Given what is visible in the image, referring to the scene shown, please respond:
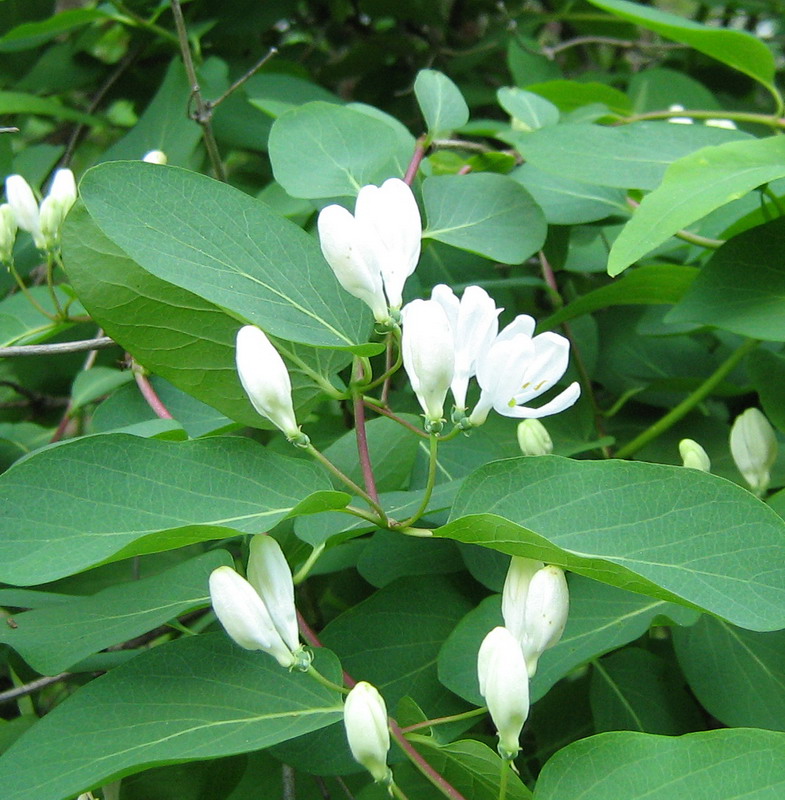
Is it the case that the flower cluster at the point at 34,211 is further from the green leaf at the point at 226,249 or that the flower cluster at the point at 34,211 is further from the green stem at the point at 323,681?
the green stem at the point at 323,681

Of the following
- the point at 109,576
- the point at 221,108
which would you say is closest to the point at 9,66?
the point at 221,108

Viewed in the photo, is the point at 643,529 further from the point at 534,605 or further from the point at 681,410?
the point at 681,410

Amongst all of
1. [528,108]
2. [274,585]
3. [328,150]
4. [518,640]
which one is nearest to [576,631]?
[518,640]

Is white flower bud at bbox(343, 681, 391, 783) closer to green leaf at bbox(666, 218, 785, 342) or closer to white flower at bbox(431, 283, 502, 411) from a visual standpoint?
white flower at bbox(431, 283, 502, 411)

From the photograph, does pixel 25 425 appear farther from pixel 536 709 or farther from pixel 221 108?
pixel 536 709

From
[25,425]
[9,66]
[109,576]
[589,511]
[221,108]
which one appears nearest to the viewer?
[589,511]

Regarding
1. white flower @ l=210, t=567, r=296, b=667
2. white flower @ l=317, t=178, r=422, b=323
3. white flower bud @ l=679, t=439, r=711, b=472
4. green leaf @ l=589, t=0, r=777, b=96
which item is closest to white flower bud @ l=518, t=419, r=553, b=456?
white flower bud @ l=679, t=439, r=711, b=472
